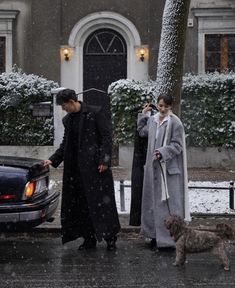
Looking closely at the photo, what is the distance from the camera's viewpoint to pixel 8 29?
20266mm

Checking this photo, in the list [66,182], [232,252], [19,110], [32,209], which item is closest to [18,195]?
[32,209]

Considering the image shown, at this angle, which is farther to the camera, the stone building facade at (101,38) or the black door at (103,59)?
the black door at (103,59)

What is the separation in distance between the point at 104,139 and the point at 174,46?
3627mm

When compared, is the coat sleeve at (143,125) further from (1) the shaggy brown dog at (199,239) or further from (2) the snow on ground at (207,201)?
(2) the snow on ground at (207,201)

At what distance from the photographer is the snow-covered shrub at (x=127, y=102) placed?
16234mm

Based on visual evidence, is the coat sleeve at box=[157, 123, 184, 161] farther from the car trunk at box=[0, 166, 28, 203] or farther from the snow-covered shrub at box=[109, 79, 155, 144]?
the snow-covered shrub at box=[109, 79, 155, 144]

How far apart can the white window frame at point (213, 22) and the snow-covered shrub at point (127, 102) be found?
169 inches

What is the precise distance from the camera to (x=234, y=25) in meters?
20.2

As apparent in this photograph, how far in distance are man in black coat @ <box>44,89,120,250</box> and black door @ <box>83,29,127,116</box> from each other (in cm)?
1208

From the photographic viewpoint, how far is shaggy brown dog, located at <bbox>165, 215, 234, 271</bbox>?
7238 mm

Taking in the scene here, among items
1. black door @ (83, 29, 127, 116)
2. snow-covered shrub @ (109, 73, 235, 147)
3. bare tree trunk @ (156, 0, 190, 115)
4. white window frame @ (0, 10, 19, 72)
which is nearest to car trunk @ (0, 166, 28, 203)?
bare tree trunk @ (156, 0, 190, 115)

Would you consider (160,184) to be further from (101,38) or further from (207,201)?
(101,38)

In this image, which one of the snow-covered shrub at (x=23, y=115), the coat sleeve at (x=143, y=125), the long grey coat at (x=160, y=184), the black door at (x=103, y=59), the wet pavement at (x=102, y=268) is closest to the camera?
the wet pavement at (x=102, y=268)

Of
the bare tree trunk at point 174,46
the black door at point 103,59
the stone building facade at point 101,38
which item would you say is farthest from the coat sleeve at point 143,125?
the black door at point 103,59
